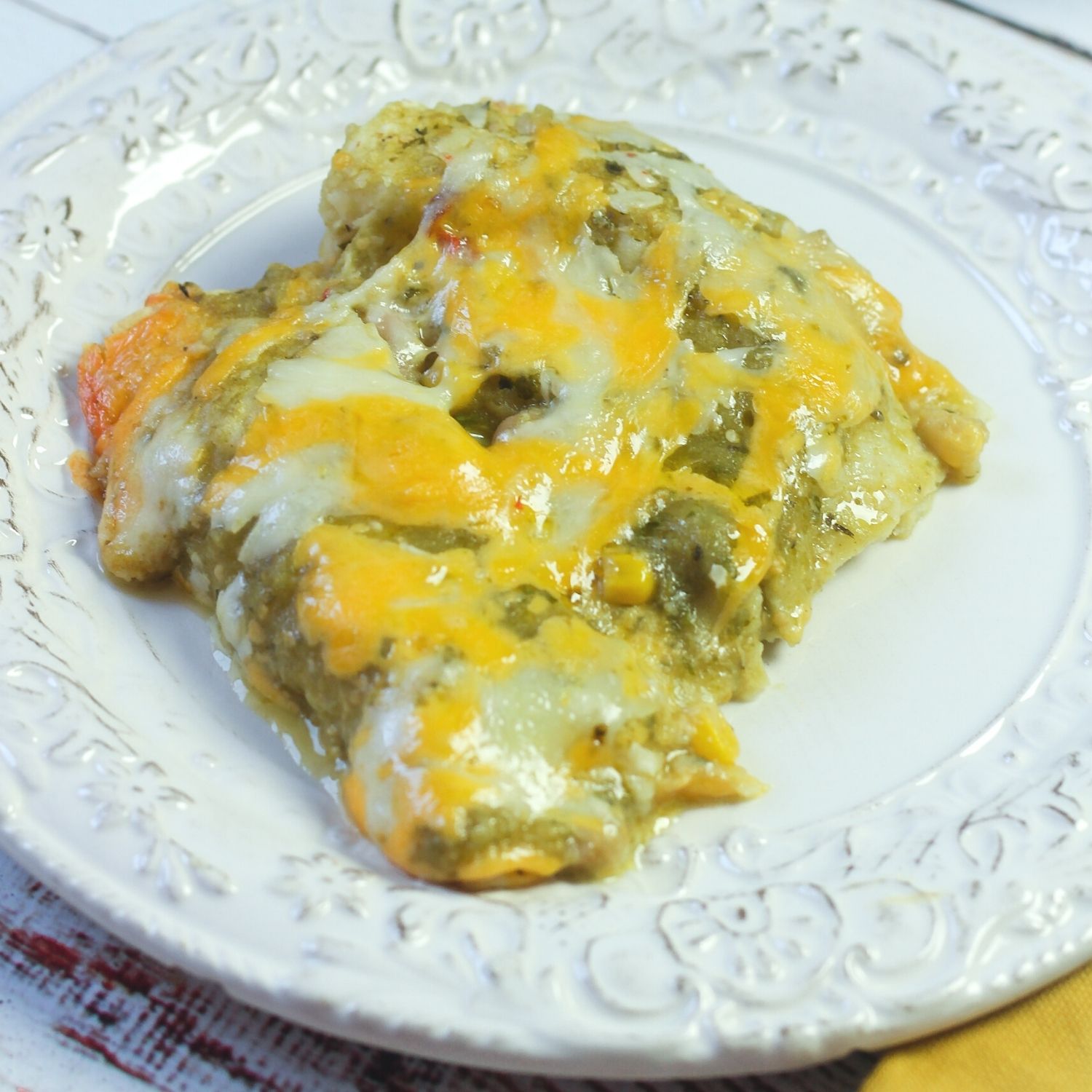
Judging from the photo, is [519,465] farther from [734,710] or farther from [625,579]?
[734,710]

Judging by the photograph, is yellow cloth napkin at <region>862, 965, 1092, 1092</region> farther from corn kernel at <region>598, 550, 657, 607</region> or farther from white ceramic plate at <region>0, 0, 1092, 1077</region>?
corn kernel at <region>598, 550, 657, 607</region>

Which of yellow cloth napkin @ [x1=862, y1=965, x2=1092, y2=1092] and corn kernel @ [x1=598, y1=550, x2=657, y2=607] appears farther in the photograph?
corn kernel @ [x1=598, y1=550, x2=657, y2=607]

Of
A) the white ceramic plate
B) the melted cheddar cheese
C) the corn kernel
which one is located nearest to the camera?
the white ceramic plate

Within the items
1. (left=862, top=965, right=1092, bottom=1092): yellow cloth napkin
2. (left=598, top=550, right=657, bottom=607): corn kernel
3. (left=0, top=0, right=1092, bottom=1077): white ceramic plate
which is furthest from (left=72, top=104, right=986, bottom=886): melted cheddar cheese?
(left=862, top=965, right=1092, bottom=1092): yellow cloth napkin

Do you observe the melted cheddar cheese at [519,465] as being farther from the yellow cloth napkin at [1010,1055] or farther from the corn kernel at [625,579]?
the yellow cloth napkin at [1010,1055]

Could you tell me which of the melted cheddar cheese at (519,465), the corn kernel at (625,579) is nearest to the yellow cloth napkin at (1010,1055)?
the melted cheddar cheese at (519,465)

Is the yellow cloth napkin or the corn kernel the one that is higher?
the corn kernel

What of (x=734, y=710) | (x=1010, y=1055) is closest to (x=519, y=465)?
(x=734, y=710)
